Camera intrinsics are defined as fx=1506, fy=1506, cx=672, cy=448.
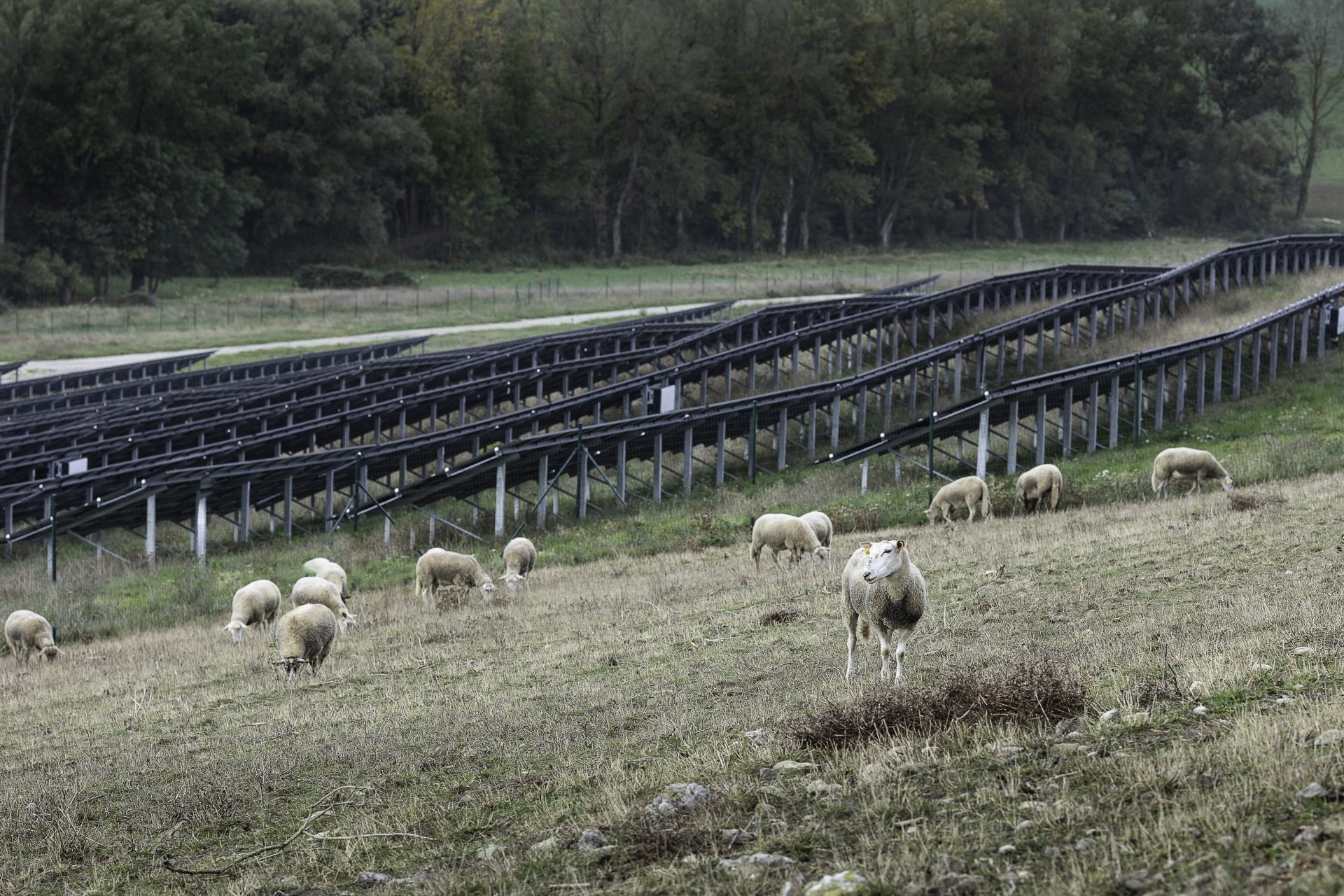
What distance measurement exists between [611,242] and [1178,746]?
104069 mm

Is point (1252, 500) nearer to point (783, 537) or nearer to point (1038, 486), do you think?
point (1038, 486)

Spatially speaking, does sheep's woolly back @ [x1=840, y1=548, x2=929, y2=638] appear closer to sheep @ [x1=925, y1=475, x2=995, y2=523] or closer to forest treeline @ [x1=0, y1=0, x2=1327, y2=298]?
sheep @ [x1=925, y1=475, x2=995, y2=523]

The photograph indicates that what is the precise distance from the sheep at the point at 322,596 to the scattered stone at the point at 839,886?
14413 mm

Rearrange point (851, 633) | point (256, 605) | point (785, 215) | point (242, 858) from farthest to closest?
point (785, 215) < point (256, 605) < point (851, 633) < point (242, 858)

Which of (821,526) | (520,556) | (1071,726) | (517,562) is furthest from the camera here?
(520,556)

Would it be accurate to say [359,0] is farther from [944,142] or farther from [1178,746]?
[1178,746]

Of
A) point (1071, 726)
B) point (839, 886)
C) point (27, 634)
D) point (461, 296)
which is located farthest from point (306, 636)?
point (461, 296)

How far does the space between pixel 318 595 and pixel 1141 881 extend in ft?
52.5

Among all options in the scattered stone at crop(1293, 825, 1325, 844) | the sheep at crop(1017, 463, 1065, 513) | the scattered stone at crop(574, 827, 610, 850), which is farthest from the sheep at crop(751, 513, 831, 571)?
the scattered stone at crop(1293, 825, 1325, 844)

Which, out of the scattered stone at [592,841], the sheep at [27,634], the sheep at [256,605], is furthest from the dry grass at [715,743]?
the sheep at [27,634]

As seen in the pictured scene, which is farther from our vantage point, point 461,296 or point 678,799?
point 461,296

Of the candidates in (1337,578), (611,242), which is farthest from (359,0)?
(1337,578)

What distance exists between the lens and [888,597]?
13.8m

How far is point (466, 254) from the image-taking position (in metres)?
108
